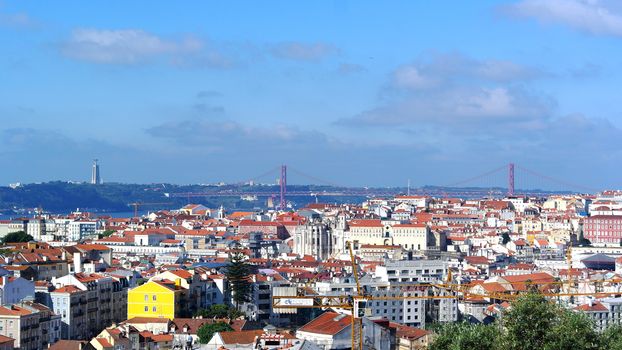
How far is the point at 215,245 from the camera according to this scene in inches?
2618

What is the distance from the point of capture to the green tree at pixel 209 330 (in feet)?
96.6

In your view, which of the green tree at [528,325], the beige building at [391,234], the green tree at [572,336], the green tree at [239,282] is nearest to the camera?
the green tree at [572,336]

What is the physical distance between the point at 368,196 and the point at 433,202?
156ft

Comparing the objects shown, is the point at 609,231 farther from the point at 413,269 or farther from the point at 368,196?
the point at 368,196

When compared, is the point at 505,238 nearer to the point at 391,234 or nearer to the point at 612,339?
the point at 391,234

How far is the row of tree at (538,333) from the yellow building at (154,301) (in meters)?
13.9

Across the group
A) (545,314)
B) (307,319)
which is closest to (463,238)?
(307,319)

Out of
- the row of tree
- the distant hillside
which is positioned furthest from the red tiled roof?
the distant hillside

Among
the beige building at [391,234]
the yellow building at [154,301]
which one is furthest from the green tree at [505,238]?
the yellow building at [154,301]

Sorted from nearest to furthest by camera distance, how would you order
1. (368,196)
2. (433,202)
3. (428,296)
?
(428,296), (433,202), (368,196)

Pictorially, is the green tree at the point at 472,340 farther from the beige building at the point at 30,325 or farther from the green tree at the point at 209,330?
the beige building at the point at 30,325

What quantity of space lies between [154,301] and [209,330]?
4.58m

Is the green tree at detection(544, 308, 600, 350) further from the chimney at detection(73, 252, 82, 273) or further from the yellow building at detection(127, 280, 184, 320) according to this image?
the chimney at detection(73, 252, 82, 273)

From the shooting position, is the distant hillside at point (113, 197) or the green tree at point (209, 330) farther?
the distant hillside at point (113, 197)
